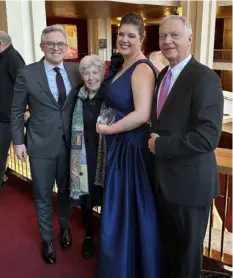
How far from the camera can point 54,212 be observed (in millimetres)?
3076

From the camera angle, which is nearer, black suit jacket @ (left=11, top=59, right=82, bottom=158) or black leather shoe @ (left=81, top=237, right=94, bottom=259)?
black suit jacket @ (left=11, top=59, right=82, bottom=158)

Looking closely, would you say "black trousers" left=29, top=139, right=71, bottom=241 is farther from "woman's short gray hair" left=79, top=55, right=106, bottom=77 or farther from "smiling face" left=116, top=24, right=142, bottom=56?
"smiling face" left=116, top=24, right=142, bottom=56

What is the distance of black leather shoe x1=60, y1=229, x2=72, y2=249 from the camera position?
2.51 metres

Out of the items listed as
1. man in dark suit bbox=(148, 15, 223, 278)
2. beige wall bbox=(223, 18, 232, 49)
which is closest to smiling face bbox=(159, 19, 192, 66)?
man in dark suit bbox=(148, 15, 223, 278)

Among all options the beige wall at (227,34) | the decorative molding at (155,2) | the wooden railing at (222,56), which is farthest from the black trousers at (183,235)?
the beige wall at (227,34)

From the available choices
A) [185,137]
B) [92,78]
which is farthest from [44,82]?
[185,137]

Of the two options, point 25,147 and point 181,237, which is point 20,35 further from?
point 181,237

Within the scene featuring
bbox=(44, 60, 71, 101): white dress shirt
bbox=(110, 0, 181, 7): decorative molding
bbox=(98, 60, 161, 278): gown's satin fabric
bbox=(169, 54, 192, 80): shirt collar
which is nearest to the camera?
bbox=(169, 54, 192, 80): shirt collar

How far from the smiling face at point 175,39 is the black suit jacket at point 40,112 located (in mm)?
802

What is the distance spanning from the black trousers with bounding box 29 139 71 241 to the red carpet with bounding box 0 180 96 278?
201 mm

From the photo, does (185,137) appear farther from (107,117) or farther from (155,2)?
(155,2)

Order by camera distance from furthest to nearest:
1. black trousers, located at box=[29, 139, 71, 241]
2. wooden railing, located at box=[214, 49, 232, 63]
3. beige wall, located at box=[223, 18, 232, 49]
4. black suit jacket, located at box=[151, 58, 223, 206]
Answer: beige wall, located at box=[223, 18, 232, 49] < wooden railing, located at box=[214, 49, 232, 63] < black trousers, located at box=[29, 139, 71, 241] < black suit jacket, located at box=[151, 58, 223, 206]

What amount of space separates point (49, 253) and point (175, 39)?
166cm

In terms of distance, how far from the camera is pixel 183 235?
1.68 meters
